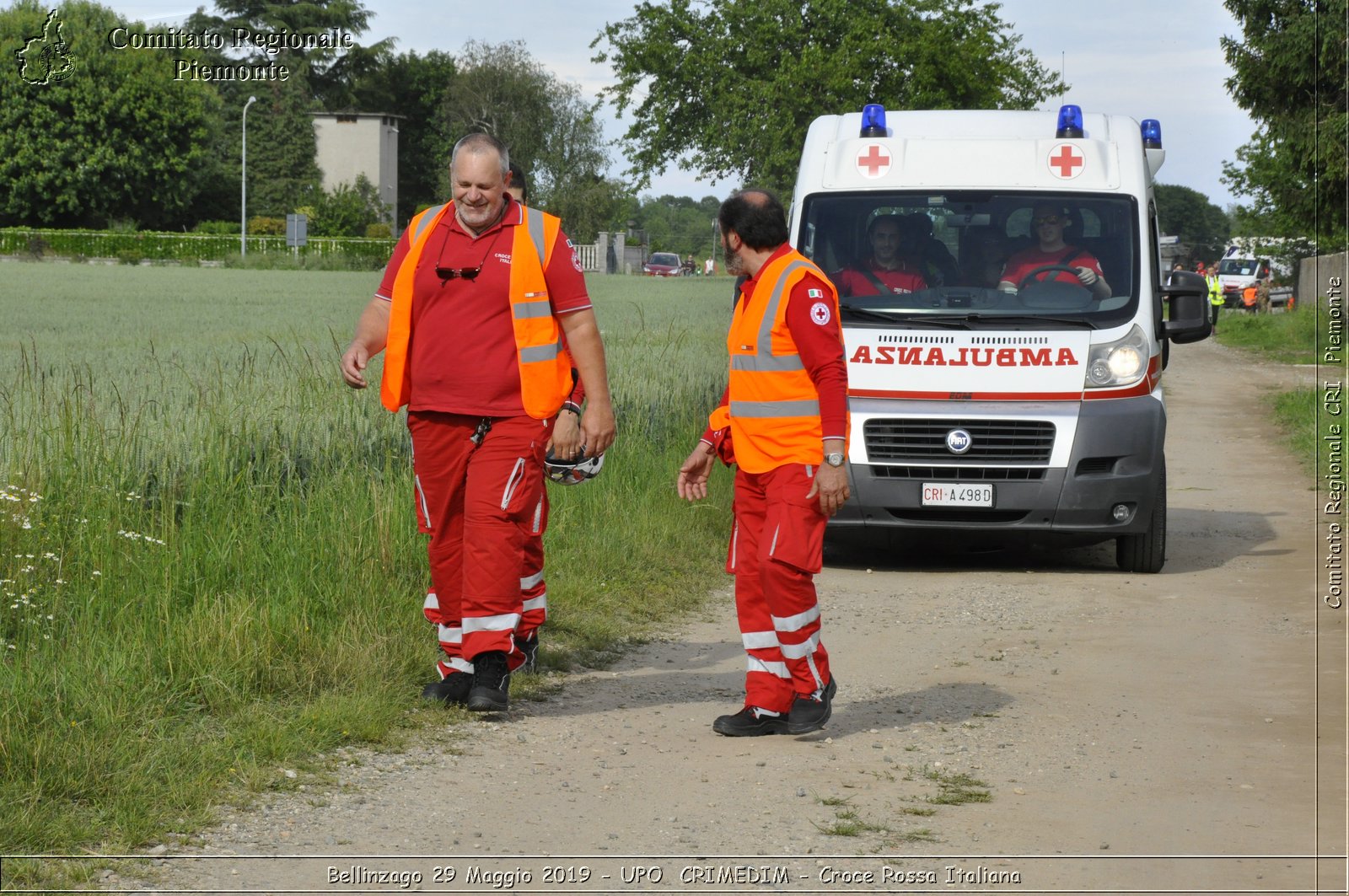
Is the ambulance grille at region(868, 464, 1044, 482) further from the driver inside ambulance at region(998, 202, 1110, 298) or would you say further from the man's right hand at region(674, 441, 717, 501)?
the man's right hand at region(674, 441, 717, 501)

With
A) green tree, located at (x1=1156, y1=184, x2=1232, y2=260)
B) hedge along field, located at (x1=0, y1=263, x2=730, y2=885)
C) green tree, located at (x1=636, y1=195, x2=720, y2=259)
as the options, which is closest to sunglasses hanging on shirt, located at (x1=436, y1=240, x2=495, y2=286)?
hedge along field, located at (x1=0, y1=263, x2=730, y2=885)

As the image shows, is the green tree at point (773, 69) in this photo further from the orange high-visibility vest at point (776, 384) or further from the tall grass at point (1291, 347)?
the orange high-visibility vest at point (776, 384)

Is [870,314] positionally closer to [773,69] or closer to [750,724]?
[750,724]

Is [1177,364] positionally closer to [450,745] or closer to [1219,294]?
[1219,294]

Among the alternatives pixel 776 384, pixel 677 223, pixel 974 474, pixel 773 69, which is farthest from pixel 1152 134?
pixel 677 223

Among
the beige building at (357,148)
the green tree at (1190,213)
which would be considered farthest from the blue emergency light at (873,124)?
the green tree at (1190,213)

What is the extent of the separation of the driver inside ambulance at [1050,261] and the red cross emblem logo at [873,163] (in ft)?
2.99

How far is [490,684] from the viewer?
19.6ft

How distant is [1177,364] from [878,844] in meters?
28.8

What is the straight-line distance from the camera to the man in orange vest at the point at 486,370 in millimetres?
5902

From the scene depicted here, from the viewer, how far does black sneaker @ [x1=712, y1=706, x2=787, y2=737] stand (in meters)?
5.88

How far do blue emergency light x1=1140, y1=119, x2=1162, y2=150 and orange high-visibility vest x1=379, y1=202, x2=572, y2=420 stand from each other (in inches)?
A: 244

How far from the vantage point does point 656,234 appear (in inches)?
5541

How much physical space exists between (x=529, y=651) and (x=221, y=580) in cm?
129
